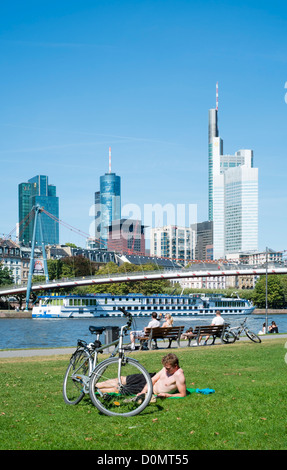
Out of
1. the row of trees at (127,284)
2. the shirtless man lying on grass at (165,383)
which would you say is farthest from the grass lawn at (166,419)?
the row of trees at (127,284)

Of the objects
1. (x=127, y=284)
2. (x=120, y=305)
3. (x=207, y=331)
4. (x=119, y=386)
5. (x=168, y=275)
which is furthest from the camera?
(x=127, y=284)

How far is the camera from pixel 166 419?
611 cm

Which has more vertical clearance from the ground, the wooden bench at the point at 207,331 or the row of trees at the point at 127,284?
the wooden bench at the point at 207,331

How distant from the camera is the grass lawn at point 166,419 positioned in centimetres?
521

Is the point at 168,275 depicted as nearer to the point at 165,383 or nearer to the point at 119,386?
the point at 165,383

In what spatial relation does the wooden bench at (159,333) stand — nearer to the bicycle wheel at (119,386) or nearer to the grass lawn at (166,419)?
the grass lawn at (166,419)

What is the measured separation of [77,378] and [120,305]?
5782cm

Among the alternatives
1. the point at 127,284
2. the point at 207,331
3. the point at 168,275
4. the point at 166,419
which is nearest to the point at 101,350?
the point at 166,419

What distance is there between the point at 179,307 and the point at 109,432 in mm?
61162

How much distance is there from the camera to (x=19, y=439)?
541cm

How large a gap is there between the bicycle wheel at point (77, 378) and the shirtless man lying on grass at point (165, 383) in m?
0.36

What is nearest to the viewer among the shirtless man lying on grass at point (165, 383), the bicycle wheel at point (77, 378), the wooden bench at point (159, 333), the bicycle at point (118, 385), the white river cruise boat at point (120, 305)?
the bicycle at point (118, 385)
